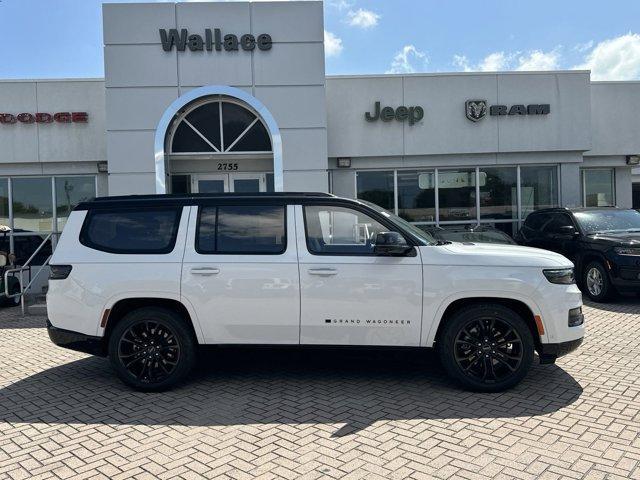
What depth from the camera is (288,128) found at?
438 inches

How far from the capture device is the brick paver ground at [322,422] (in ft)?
11.9

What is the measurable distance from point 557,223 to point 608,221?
96cm

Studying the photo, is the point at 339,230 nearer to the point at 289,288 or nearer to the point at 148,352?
the point at 289,288

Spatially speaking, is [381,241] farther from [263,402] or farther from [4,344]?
[4,344]

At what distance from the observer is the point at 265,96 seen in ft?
36.5

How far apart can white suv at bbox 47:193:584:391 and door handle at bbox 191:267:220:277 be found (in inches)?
0.6

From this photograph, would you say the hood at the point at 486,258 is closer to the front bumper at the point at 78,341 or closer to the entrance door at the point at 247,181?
the front bumper at the point at 78,341

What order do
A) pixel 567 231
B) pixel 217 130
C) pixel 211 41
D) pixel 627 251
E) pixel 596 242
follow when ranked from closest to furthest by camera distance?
1. pixel 627 251
2. pixel 596 242
3. pixel 567 231
4. pixel 211 41
5. pixel 217 130

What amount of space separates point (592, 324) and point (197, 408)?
6.23 meters

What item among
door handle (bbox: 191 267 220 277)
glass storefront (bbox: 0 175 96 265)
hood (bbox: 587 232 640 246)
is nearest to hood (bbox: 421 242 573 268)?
door handle (bbox: 191 267 220 277)

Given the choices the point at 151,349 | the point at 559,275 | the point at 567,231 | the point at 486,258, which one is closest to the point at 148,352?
the point at 151,349

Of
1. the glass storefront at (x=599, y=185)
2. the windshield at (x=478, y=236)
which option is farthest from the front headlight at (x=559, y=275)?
the glass storefront at (x=599, y=185)

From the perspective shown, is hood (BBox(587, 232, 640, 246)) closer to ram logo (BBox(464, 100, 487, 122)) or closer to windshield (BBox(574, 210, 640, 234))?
windshield (BBox(574, 210, 640, 234))

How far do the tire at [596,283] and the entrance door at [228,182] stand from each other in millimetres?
7202
